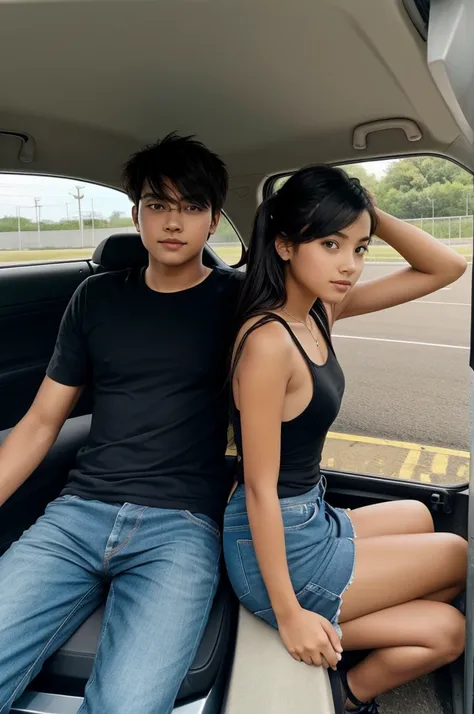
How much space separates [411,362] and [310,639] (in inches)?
170

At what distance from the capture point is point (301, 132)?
206 cm

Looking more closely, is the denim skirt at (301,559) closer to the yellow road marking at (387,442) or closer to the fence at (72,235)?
the fence at (72,235)

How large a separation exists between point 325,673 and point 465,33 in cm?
123

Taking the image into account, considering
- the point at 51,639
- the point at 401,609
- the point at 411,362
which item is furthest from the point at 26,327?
the point at 411,362

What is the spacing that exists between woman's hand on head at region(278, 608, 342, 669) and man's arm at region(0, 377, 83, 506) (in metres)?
0.76

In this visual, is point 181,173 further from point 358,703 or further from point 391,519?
point 358,703

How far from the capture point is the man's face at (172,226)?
1438mm

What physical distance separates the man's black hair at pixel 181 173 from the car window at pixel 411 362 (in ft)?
1.24

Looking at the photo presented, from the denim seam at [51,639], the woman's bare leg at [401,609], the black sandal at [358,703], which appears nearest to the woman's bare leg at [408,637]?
the woman's bare leg at [401,609]

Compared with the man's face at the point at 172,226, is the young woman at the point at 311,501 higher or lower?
lower

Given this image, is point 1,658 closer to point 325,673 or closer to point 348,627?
point 325,673

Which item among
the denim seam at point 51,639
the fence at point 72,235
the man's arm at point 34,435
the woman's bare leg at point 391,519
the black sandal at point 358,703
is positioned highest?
the fence at point 72,235

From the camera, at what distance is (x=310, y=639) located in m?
1.18

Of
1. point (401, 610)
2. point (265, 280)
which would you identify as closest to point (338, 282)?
point (265, 280)
